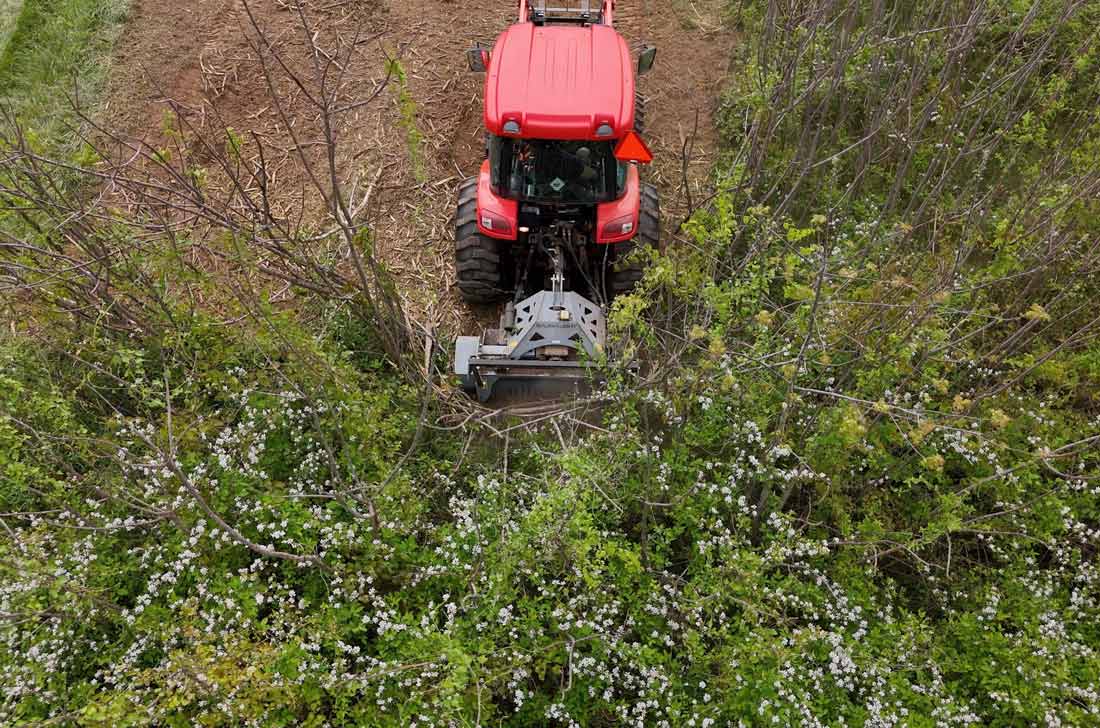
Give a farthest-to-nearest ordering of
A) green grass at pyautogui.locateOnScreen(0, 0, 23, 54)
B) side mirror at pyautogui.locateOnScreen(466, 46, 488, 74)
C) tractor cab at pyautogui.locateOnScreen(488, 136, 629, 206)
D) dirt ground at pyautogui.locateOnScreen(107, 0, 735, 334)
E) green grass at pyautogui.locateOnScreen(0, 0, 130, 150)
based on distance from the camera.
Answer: green grass at pyautogui.locateOnScreen(0, 0, 23, 54)
green grass at pyautogui.locateOnScreen(0, 0, 130, 150)
dirt ground at pyautogui.locateOnScreen(107, 0, 735, 334)
side mirror at pyautogui.locateOnScreen(466, 46, 488, 74)
tractor cab at pyautogui.locateOnScreen(488, 136, 629, 206)

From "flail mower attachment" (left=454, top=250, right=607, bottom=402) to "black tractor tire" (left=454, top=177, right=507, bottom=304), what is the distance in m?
0.74

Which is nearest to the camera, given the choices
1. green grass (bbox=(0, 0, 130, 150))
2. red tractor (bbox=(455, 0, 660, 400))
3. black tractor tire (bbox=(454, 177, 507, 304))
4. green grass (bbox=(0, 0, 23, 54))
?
red tractor (bbox=(455, 0, 660, 400))

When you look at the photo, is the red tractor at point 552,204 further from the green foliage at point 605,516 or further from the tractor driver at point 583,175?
the green foliage at point 605,516

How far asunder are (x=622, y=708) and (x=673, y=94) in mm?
6791

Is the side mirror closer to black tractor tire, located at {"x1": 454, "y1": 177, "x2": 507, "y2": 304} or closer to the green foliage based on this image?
black tractor tire, located at {"x1": 454, "y1": 177, "x2": 507, "y2": 304}

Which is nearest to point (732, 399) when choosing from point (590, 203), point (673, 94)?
point (590, 203)

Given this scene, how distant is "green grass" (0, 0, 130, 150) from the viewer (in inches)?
287

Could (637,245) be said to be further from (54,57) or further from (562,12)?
(54,57)

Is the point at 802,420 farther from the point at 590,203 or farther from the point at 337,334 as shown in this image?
the point at 337,334

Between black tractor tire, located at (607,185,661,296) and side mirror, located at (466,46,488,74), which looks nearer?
black tractor tire, located at (607,185,661,296)

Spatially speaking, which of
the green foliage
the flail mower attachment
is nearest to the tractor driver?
the flail mower attachment

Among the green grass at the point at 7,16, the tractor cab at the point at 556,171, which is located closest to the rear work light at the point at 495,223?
the tractor cab at the point at 556,171

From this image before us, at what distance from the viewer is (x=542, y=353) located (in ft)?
16.0

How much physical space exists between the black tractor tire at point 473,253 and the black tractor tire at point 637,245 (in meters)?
0.99
